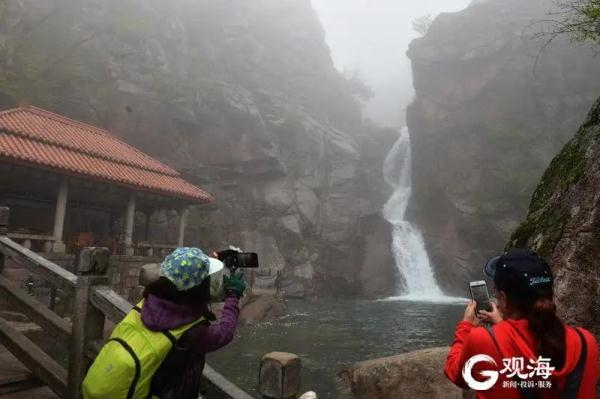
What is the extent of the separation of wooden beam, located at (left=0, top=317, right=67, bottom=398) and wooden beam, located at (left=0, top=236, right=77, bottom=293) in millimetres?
677

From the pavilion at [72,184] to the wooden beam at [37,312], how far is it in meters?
10.6

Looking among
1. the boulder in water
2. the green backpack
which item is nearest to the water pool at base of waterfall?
the boulder in water

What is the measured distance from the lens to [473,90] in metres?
38.2

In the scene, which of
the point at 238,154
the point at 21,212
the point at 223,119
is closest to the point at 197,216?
the point at 238,154

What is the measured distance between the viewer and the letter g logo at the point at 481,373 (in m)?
1.90

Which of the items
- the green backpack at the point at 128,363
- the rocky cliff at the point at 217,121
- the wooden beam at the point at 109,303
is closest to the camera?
the green backpack at the point at 128,363

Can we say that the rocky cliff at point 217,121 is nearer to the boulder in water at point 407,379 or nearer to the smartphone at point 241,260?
the boulder in water at point 407,379

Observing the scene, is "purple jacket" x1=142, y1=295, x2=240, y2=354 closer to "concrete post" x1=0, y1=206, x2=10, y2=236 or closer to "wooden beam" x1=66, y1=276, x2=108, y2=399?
"wooden beam" x1=66, y1=276, x2=108, y2=399

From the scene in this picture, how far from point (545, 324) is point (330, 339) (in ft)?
43.3

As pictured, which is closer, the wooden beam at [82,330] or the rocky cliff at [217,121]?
the wooden beam at [82,330]

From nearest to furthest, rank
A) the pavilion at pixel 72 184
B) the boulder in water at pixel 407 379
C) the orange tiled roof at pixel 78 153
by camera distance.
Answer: the boulder in water at pixel 407 379
the orange tiled roof at pixel 78 153
the pavilion at pixel 72 184

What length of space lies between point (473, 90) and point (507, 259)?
133 ft

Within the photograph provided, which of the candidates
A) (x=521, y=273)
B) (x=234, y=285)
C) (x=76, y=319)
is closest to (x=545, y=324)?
(x=521, y=273)

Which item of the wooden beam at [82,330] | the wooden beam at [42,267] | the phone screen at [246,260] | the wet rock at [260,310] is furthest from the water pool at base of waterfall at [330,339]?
the phone screen at [246,260]
